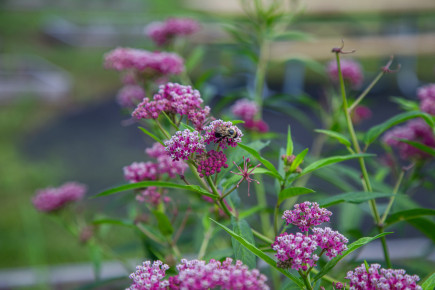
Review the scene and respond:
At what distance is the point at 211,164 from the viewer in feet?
2.36

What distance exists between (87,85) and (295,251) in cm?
610

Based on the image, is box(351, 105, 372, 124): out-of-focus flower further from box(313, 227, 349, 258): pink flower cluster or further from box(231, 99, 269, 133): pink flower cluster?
box(313, 227, 349, 258): pink flower cluster

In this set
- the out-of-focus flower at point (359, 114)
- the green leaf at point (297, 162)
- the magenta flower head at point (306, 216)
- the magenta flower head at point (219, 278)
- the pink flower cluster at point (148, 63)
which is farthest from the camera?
the out-of-focus flower at point (359, 114)

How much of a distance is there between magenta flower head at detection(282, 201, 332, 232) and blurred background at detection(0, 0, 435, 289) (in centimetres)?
80

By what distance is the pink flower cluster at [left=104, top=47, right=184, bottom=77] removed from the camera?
1185 millimetres

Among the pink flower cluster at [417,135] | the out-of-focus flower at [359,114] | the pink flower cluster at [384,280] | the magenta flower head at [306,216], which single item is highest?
the out-of-focus flower at [359,114]

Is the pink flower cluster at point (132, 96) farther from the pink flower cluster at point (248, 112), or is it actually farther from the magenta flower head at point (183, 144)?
the magenta flower head at point (183, 144)

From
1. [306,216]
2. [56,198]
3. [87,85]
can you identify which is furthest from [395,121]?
[87,85]

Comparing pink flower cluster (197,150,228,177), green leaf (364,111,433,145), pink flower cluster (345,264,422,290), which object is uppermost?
green leaf (364,111,433,145)

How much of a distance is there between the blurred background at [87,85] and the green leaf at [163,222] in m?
0.52

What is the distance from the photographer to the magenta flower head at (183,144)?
0.70m

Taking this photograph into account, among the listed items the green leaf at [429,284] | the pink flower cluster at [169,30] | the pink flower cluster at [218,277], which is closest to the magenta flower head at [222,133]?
the pink flower cluster at [218,277]

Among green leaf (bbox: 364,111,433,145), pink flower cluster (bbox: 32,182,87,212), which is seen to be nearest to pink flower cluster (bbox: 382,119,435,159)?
green leaf (bbox: 364,111,433,145)

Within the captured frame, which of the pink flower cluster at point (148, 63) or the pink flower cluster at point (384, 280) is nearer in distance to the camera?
the pink flower cluster at point (384, 280)
